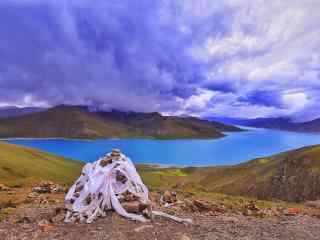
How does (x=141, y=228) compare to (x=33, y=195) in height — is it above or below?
below

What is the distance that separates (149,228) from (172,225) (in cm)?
91

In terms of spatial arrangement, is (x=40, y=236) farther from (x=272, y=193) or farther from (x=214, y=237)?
(x=272, y=193)

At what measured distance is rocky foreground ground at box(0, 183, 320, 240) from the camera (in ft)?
36.3

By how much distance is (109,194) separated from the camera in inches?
498

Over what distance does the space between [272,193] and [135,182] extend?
35044mm

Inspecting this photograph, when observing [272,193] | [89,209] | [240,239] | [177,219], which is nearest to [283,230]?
[240,239]

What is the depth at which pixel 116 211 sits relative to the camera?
1245cm

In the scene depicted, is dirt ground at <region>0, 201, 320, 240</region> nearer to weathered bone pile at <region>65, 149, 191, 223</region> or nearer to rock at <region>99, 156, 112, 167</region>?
weathered bone pile at <region>65, 149, 191, 223</region>

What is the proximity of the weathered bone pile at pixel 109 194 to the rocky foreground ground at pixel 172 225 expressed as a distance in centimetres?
30

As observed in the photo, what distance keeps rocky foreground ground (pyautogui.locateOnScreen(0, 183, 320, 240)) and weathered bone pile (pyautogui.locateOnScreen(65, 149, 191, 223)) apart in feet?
0.98

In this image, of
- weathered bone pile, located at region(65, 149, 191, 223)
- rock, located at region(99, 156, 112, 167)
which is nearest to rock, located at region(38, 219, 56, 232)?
weathered bone pile, located at region(65, 149, 191, 223)

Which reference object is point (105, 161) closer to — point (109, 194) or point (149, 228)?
point (109, 194)

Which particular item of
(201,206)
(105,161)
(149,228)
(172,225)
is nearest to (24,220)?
(105,161)

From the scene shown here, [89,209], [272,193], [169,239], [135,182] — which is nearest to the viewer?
[169,239]
